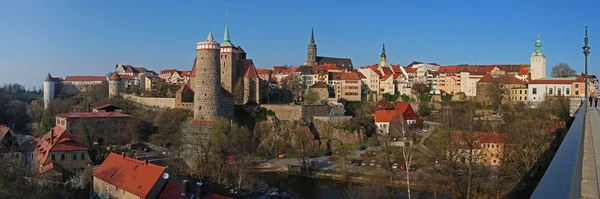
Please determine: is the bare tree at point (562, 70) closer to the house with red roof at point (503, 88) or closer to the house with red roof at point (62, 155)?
the house with red roof at point (503, 88)

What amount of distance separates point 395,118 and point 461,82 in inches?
622

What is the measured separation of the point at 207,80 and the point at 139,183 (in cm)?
1778

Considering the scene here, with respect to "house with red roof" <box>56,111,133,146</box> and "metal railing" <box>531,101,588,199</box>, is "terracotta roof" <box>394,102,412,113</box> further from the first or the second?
"metal railing" <box>531,101,588,199</box>

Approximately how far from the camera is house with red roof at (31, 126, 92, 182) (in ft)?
81.5

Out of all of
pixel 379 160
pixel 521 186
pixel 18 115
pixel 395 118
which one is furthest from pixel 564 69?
pixel 18 115

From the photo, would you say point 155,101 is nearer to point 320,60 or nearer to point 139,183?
point 139,183

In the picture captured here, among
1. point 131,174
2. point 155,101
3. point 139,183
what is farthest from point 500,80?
point 139,183

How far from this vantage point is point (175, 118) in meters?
39.0

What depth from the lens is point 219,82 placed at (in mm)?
35969

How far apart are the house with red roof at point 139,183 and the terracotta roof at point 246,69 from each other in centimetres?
2019

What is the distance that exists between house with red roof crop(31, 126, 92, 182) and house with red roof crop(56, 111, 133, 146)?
8670 millimetres

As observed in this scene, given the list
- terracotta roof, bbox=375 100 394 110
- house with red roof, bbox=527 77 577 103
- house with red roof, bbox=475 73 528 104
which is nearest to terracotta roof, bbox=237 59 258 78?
terracotta roof, bbox=375 100 394 110

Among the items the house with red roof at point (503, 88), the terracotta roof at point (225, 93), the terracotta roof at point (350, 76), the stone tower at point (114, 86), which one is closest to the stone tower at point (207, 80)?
the terracotta roof at point (225, 93)

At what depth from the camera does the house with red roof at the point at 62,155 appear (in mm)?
24828
